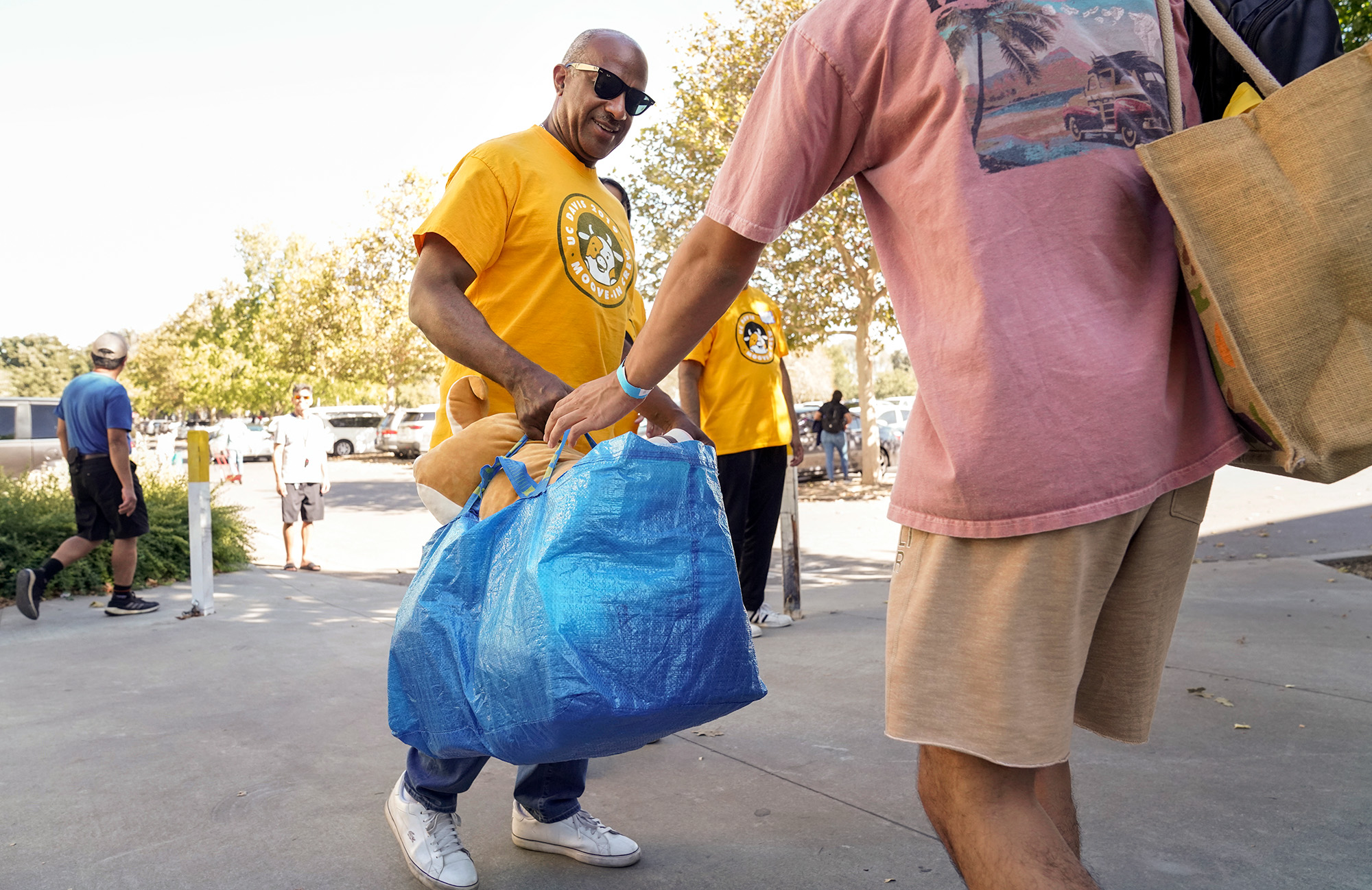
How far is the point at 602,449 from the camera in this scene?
185 cm

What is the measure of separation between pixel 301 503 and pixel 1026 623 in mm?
9252

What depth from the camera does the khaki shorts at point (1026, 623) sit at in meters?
1.38

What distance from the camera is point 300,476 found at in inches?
377

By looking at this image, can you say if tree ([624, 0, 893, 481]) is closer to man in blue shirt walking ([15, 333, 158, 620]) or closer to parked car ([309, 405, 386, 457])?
man in blue shirt walking ([15, 333, 158, 620])

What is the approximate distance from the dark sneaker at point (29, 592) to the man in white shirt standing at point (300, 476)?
121 inches

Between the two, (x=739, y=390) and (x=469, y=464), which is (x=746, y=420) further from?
(x=469, y=464)

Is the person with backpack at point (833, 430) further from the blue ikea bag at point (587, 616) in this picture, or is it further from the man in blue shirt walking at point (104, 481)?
the blue ikea bag at point (587, 616)

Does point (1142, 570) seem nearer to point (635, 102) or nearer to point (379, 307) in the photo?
point (635, 102)

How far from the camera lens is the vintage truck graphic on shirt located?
1449 mm

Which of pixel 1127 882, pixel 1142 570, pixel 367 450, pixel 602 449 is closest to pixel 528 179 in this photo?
pixel 602 449

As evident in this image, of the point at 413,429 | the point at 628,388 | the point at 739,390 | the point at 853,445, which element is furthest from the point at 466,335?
the point at 413,429

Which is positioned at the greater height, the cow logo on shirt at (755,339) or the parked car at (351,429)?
the cow logo on shirt at (755,339)

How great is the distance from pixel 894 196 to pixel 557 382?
0.87 m

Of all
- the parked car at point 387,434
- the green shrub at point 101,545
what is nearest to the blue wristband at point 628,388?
the green shrub at point 101,545
